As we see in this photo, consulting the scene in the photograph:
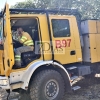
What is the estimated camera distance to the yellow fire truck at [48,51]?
14.5 ft

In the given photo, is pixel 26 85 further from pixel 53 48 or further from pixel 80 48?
pixel 80 48

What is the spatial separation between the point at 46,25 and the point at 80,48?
1.31 metres

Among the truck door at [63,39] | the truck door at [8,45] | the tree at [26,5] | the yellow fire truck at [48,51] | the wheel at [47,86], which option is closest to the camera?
the truck door at [8,45]

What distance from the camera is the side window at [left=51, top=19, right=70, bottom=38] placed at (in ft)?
16.8

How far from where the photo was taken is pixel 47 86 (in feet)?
15.7

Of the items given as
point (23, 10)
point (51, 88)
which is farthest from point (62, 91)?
point (23, 10)

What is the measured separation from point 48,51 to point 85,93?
1.84 metres

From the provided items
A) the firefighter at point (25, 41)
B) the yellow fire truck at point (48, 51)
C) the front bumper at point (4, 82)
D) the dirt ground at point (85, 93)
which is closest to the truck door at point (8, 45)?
the yellow fire truck at point (48, 51)

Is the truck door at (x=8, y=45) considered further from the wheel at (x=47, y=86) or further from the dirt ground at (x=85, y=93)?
the dirt ground at (x=85, y=93)

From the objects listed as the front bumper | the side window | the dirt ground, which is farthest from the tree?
the front bumper

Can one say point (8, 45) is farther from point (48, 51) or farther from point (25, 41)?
point (48, 51)

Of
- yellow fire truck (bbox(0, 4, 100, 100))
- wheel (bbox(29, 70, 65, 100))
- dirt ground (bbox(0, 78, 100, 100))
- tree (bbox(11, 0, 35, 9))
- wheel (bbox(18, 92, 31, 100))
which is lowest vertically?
dirt ground (bbox(0, 78, 100, 100))

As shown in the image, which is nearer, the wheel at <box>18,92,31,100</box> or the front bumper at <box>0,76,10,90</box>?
the front bumper at <box>0,76,10,90</box>

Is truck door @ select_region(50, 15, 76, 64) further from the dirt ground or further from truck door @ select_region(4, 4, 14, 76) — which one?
truck door @ select_region(4, 4, 14, 76)
